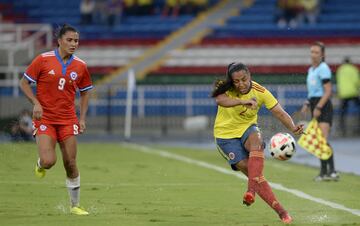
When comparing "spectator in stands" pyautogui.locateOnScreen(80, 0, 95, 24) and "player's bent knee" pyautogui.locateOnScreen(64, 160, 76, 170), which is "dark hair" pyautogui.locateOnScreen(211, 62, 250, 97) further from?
"spectator in stands" pyautogui.locateOnScreen(80, 0, 95, 24)

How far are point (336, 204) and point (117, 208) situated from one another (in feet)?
9.33

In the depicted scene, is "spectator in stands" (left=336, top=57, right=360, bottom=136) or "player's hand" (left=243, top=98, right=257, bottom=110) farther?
"spectator in stands" (left=336, top=57, right=360, bottom=136)

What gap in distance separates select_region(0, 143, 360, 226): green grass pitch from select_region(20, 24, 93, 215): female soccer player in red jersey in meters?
0.63

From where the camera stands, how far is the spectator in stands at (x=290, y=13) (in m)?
39.0

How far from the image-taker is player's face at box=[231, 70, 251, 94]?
37.2ft

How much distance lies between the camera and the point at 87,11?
133 ft

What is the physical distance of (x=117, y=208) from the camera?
12781 mm

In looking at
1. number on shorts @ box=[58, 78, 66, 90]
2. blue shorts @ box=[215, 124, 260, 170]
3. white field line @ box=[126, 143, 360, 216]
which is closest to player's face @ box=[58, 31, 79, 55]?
number on shorts @ box=[58, 78, 66, 90]

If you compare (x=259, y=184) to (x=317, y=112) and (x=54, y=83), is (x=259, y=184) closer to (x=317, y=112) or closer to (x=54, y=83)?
(x=54, y=83)

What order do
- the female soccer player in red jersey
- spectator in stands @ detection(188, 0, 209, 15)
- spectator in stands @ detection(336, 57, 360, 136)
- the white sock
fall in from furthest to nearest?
spectator in stands @ detection(188, 0, 209, 15), spectator in stands @ detection(336, 57, 360, 136), the white sock, the female soccer player in red jersey

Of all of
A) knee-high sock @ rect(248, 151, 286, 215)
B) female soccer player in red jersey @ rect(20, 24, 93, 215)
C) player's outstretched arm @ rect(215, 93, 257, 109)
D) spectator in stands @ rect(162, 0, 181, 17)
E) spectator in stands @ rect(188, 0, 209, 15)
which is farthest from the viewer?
spectator in stands @ rect(162, 0, 181, 17)

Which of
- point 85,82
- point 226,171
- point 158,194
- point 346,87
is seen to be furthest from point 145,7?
point 85,82

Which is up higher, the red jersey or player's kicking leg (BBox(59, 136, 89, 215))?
the red jersey

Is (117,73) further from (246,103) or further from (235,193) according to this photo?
(246,103)
